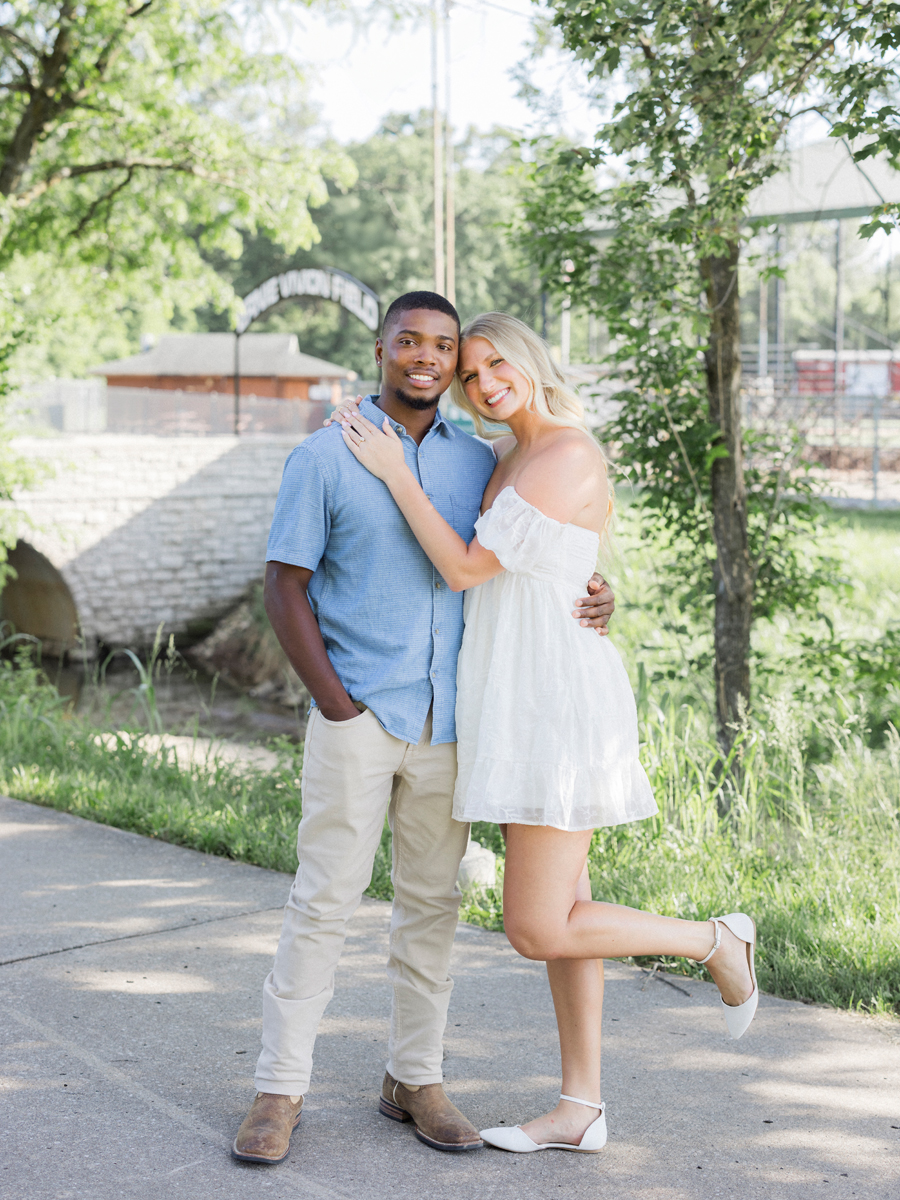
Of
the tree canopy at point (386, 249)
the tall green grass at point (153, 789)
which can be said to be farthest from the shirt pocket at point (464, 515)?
the tree canopy at point (386, 249)

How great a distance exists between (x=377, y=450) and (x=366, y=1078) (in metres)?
1.59

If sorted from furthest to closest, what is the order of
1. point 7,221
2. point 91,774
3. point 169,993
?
point 7,221
point 91,774
point 169,993

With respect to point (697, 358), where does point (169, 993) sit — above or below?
below

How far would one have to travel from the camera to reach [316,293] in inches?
750

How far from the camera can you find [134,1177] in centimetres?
246

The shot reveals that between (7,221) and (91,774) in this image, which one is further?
(7,221)

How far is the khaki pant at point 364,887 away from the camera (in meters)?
2.60

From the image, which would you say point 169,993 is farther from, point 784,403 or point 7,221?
point 7,221

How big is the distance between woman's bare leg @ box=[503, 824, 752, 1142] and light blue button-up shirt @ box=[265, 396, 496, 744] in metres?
0.35

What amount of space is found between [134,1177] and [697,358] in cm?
469

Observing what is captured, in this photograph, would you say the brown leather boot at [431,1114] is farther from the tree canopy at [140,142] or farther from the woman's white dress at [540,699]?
the tree canopy at [140,142]

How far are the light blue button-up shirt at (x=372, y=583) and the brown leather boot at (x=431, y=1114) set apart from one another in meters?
0.83

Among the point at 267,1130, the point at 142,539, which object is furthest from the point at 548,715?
the point at 142,539

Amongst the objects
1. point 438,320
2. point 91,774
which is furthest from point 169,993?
point 91,774
